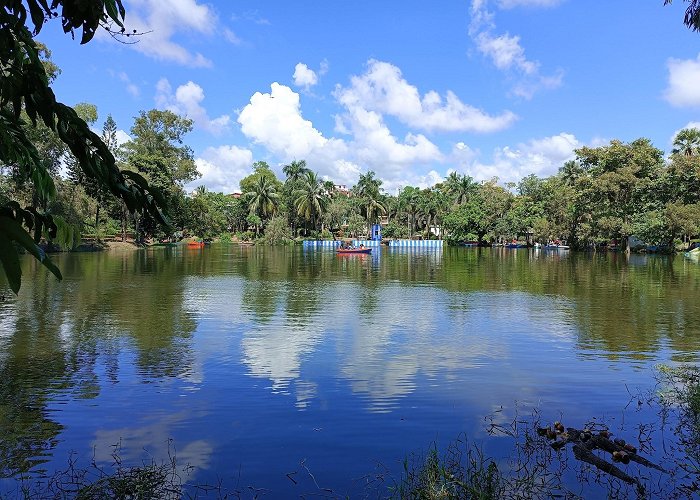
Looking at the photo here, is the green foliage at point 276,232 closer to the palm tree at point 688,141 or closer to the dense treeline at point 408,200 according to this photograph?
the dense treeline at point 408,200

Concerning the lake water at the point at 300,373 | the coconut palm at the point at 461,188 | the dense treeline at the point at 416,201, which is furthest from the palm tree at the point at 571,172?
the lake water at the point at 300,373

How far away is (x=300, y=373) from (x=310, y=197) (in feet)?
300

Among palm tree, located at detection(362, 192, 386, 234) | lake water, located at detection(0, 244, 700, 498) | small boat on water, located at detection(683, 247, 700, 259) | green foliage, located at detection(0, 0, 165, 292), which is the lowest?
lake water, located at detection(0, 244, 700, 498)

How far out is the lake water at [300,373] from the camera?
665cm

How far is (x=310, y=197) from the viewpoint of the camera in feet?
331

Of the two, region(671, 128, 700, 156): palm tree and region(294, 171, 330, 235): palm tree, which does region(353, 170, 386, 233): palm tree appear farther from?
region(671, 128, 700, 156): palm tree

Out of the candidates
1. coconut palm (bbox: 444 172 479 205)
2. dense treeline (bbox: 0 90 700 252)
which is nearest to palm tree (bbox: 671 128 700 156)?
dense treeline (bbox: 0 90 700 252)

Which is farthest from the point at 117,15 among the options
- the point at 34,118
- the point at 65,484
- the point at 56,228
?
the point at 65,484

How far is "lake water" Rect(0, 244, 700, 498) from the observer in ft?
21.8

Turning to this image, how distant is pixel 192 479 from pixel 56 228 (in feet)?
14.6

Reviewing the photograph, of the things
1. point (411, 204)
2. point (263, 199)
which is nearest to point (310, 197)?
point (263, 199)

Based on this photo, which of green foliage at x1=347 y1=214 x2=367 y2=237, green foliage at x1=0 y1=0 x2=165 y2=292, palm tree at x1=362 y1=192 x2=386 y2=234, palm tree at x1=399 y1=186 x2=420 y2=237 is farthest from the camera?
palm tree at x1=399 y1=186 x2=420 y2=237

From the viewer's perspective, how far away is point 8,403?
812cm

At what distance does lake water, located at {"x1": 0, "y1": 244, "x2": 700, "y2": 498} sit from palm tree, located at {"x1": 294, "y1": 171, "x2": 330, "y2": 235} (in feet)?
256
